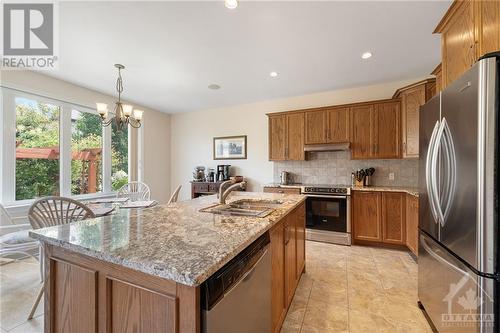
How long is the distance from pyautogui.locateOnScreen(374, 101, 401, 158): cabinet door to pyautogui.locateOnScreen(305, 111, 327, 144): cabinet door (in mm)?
810

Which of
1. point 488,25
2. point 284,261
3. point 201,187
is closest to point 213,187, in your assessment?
point 201,187

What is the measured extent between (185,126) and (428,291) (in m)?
5.41

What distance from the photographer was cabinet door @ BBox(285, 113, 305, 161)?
401 centimetres

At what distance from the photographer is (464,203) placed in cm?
122

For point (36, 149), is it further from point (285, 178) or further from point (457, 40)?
point (457, 40)

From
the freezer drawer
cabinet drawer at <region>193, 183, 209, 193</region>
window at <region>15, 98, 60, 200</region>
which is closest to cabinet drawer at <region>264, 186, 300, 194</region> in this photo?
cabinet drawer at <region>193, 183, 209, 193</region>

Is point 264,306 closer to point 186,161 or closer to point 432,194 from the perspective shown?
point 432,194

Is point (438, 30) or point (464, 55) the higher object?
point (438, 30)

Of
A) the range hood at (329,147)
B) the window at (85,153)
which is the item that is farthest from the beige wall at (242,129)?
the window at (85,153)

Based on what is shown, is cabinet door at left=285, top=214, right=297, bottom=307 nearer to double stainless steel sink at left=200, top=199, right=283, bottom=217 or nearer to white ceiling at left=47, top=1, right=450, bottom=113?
double stainless steel sink at left=200, top=199, right=283, bottom=217

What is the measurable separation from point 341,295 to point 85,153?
4.60 metres

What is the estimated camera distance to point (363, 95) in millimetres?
3844

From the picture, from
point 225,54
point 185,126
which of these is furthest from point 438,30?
point 185,126

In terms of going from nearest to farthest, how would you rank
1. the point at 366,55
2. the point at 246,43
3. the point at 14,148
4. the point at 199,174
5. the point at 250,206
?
1. the point at 250,206
2. the point at 246,43
3. the point at 366,55
4. the point at 14,148
5. the point at 199,174
